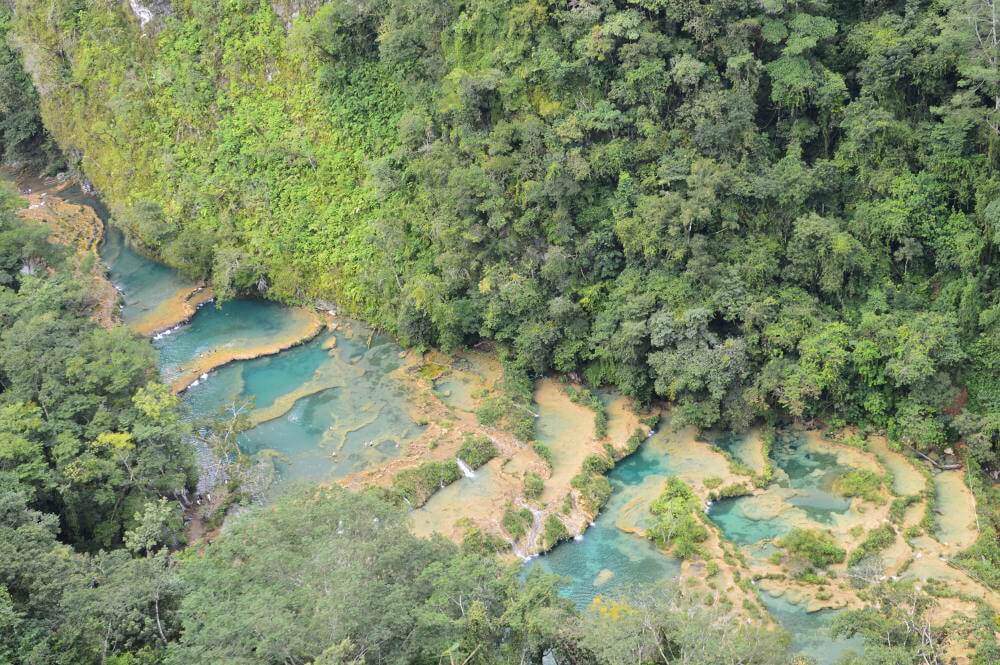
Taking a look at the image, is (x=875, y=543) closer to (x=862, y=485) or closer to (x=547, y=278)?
(x=862, y=485)

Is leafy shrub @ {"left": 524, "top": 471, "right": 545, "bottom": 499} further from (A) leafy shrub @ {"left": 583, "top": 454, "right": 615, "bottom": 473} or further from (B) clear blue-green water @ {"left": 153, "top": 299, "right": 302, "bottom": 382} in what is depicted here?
(B) clear blue-green water @ {"left": 153, "top": 299, "right": 302, "bottom": 382}

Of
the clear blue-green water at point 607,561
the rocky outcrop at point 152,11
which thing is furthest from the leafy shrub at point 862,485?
the rocky outcrop at point 152,11

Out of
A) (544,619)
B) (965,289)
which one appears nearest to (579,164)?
(965,289)

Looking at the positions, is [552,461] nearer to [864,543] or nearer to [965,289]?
[864,543]

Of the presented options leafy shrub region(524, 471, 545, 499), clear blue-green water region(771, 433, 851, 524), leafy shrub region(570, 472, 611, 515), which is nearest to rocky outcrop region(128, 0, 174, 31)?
leafy shrub region(524, 471, 545, 499)

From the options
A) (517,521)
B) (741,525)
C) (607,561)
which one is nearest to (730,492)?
(741,525)

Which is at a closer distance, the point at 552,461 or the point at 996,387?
the point at 996,387

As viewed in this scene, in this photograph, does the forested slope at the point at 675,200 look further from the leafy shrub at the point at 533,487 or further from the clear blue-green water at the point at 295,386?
the leafy shrub at the point at 533,487

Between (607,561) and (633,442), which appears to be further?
(633,442)
